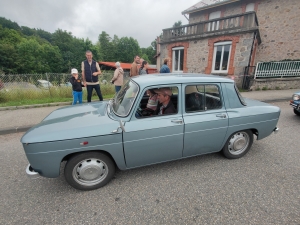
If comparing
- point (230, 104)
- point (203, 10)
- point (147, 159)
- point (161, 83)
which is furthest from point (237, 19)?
point (147, 159)

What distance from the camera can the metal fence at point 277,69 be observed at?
32.0ft

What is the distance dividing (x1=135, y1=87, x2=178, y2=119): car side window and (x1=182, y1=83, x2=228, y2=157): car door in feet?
0.65

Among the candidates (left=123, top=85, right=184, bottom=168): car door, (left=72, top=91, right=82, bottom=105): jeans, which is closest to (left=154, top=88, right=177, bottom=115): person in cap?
(left=123, top=85, right=184, bottom=168): car door

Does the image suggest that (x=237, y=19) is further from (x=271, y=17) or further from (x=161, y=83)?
(x=161, y=83)

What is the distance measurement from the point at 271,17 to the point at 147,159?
1841cm

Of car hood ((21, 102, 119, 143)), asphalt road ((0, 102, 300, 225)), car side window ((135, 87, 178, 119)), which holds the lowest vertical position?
asphalt road ((0, 102, 300, 225))

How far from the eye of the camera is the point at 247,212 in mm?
1875

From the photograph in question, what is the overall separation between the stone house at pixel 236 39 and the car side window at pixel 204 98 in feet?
31.8

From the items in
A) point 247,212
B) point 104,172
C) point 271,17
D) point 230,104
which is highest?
point 271,17

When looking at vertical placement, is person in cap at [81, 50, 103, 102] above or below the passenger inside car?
above

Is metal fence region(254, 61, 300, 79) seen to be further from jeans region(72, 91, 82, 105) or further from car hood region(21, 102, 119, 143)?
car hood region(21, 102, 119, 143)

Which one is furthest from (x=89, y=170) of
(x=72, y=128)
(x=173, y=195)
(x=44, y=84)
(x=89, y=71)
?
(x=44, y=84)

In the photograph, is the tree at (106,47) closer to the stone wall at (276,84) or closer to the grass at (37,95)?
the grass at (37,95)

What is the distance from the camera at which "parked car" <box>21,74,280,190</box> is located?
6.45 feet
